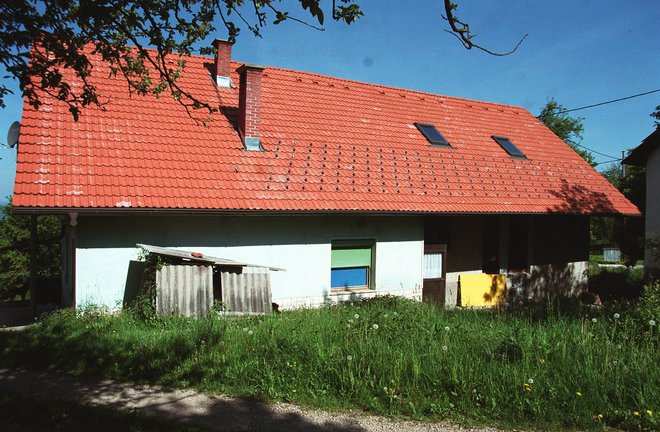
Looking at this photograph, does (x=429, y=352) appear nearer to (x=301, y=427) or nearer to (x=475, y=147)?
(x=301, y=427)

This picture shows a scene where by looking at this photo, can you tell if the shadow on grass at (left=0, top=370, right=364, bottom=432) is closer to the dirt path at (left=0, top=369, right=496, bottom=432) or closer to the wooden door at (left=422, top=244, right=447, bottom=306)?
the dirt path at (left=0, top=369, right=496, bottom=432)

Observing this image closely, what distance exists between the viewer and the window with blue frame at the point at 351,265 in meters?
12.4

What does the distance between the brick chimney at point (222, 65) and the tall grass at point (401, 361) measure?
7810 millimetres

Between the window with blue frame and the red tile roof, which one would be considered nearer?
the red tile roof

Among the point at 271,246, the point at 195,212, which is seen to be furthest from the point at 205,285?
the point at 271,246

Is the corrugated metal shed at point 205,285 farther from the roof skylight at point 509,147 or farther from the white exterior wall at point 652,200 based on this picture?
the white exterior wall at point 652,200

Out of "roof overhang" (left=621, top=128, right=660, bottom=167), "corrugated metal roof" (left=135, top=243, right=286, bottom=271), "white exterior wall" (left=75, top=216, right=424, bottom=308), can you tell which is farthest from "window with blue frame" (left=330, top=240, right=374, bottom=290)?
"roof overhang" (left=621, top=128, right=660, bottom=167)

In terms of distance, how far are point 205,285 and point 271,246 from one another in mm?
2200

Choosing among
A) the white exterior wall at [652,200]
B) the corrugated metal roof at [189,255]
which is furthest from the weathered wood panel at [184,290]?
the white exterior wall at [652,200]

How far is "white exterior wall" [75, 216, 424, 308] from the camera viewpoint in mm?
9641

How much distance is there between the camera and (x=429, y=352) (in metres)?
6.48

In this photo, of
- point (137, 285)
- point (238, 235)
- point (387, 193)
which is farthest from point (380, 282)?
point (137, 285)

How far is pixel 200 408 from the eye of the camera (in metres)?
5.69

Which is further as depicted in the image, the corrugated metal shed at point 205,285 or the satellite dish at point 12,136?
the satellite dish at point 12,136
